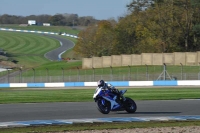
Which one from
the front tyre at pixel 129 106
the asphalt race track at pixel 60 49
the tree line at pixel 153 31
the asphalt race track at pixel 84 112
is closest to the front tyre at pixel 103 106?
the asphalt race track at pixel 84 112

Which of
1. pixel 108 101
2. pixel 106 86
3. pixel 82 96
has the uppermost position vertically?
pixel 106 86

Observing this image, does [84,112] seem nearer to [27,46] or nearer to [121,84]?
[121,84]

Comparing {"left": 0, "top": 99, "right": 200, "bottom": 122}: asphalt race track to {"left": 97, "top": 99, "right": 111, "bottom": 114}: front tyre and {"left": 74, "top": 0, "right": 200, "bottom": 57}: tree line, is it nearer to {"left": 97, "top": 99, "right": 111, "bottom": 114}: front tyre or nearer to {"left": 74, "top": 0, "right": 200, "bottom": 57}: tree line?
{"left": 97, "top": 99, "right": 111, "bottom": 114}: front tyre

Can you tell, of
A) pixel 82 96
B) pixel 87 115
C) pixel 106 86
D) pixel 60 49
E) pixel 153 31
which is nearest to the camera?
pixel 87 115

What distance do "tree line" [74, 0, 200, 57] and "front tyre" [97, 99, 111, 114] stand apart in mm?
57772

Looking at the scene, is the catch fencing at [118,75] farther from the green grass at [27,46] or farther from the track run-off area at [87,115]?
the green grass at [27,46]

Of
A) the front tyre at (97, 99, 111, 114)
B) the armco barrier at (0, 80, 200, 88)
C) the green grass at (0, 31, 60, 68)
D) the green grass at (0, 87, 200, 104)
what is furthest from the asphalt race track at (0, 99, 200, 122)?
the green grass at (0, 31, 60, 68)

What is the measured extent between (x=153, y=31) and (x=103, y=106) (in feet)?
213

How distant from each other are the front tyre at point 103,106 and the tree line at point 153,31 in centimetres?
5777

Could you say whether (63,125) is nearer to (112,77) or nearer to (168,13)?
(112,77)

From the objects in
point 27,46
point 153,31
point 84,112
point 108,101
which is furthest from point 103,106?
point 27,46

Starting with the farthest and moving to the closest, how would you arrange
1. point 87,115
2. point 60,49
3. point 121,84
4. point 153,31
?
point 60,49, point 153,31, point 121,84, point 87,115

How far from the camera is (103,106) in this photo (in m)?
20.9

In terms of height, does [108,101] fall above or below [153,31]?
below
